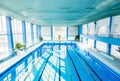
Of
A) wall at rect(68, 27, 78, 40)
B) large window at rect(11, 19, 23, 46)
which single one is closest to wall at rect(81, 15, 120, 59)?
large window at rect(11, 19, 23, 46)

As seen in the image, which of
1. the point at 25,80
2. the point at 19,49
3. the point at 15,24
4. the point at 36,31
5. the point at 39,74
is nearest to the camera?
the point at 25,80

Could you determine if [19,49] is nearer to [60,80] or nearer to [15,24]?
[15,24]

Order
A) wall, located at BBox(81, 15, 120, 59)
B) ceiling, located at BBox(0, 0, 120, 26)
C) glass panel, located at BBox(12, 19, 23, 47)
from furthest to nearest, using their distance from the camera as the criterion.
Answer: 1. glass panel, located at BBox(12, 19, 23, 47)
2. wall, located at BBox(81, 15, 120, 59)
3. ceiling, located at BBox(0, 0, 120, 26)

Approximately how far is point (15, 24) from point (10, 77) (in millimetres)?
7545

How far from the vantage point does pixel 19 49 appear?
381 inches

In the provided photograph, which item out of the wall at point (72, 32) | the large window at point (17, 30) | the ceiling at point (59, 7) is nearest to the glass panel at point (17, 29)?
the large window at point (17, 30)

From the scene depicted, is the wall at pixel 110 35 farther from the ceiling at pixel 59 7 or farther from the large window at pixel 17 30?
the large window at pixel 17 30

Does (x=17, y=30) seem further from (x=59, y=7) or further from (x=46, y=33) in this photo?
(x=46, y=33)

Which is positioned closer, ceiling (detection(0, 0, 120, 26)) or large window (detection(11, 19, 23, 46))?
ceiling (detection(0, 0, 120, 26))

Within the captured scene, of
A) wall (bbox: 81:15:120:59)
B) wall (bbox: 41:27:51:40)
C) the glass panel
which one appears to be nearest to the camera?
wall (bbox: 81:15:120:59)

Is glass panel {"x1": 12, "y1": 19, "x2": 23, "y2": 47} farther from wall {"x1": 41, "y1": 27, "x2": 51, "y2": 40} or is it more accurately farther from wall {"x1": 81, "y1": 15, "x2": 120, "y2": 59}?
wall {"x1": 41, "y1": 27, "x2": 51, "y2": 40}

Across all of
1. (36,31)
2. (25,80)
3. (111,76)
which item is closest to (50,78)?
(25,80)

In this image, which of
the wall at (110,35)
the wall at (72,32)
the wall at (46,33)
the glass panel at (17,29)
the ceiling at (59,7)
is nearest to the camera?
the ceiling at (59,7)

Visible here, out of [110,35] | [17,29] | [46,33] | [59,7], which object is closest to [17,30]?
[17,29]
